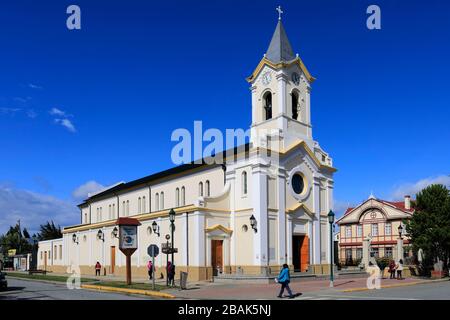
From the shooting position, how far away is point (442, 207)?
1634 inches

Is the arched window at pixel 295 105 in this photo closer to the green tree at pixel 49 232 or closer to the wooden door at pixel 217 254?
the wooden door at pixel 217 254

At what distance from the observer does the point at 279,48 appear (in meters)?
43.0

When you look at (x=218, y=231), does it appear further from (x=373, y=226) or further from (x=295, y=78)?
(x=373, y=226)

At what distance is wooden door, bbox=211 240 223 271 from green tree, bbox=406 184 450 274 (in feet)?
54.5

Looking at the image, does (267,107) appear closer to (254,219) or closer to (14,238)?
(254,219)

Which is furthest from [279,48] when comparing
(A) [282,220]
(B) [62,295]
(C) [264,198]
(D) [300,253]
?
(B) [62,295]

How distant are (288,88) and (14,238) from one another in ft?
294

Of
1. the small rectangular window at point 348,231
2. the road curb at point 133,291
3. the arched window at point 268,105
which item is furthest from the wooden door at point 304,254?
the small rectangular window at point 348,231

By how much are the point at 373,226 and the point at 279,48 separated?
45939 mm

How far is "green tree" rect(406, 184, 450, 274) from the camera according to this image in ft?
136

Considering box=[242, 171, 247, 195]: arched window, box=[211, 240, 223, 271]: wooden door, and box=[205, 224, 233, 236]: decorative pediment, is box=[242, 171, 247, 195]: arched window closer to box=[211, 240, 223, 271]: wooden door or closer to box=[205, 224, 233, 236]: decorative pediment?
box=[205, 224, 233, 236]: decorative pediment

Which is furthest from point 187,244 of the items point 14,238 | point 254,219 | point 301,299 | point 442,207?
point 14,238

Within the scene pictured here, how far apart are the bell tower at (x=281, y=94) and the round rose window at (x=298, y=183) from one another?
9.86ft

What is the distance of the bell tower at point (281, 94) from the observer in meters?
41.9
